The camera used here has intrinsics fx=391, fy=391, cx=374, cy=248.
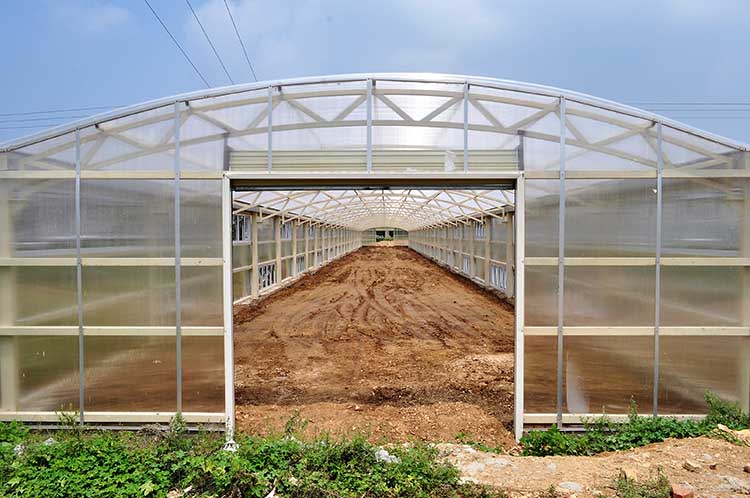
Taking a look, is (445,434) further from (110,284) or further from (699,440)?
(110,284)

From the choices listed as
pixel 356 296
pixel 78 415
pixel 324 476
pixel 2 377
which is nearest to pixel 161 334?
pixel 78 415

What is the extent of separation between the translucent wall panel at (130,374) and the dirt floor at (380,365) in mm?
1191

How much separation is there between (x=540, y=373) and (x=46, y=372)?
6.05 m

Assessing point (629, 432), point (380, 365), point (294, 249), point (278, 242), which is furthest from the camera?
point (294, 249)

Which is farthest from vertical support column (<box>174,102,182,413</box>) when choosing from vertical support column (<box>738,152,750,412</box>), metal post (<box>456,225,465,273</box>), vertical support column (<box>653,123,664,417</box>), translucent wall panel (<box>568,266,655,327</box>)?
metal post (<box>456,225,465,273</box>)

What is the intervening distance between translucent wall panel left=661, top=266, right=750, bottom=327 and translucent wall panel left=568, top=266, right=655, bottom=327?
212 millimetres

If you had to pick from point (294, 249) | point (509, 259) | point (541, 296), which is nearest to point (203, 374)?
point (541, 296)

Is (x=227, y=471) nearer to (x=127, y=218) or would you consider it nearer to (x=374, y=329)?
(x=127, y=218)

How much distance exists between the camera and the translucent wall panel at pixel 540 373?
473 centimetres

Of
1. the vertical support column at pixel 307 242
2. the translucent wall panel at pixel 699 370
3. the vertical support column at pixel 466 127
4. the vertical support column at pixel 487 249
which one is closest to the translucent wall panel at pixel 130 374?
the vertical support column at pixel 466 127

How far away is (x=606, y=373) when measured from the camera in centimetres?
473

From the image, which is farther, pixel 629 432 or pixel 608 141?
pixel 608 141

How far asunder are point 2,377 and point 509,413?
6.59 metres

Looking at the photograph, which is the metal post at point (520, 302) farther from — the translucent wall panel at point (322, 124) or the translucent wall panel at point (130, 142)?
the translucent wall panel at point (130, 142)
